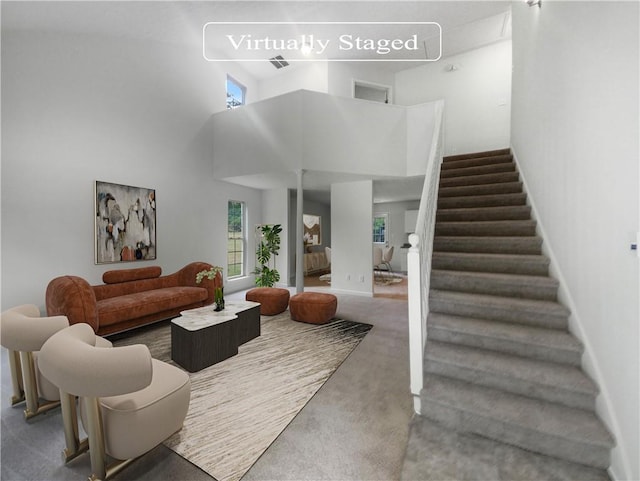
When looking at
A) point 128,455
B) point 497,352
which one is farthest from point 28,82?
point 497,352

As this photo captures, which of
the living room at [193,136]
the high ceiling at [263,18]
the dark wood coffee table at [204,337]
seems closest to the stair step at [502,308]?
the living room at [193,136]

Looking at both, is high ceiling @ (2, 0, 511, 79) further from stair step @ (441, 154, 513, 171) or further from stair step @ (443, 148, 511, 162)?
stair step @ (441, 154, 513, 171)

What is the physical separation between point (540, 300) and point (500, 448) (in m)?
1.27

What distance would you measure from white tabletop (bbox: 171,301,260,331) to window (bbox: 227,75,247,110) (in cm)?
508

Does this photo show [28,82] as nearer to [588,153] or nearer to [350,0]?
[350,0]

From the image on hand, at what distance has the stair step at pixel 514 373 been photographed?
1.60 meters

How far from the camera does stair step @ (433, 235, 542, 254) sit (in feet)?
8.65

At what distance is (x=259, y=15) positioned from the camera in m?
4.30

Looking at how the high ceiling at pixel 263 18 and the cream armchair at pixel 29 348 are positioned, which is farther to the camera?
the high ceiling at pixel 263 18

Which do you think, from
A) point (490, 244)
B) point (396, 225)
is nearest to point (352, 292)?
point (490, 244)

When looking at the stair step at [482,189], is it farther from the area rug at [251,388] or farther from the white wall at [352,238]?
the area rug at [251,388]

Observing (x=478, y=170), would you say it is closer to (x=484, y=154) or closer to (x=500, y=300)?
(x=484, y=154)

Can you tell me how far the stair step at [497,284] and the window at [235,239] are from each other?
4.88 meters

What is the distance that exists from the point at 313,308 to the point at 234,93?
571 centimetres
